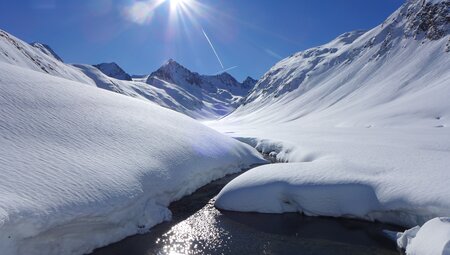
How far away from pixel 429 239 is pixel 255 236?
700cm

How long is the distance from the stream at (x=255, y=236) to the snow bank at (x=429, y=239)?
0.65 metres

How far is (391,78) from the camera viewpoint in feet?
348

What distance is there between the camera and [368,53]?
150 meters

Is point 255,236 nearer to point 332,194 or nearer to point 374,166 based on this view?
point 332,194

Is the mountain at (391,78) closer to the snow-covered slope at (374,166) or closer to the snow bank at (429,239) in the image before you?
the snow-covered slope at (374,166)

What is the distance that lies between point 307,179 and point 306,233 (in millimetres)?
3824

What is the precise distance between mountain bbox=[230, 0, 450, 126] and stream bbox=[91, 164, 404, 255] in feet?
146

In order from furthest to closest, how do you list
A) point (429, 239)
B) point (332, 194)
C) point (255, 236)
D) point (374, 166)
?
1. point (374, 166)
2. point (332, 194)
3. point (255, 236)
4. point (429, 239)

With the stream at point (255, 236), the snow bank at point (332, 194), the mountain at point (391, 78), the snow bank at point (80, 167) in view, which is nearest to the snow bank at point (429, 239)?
the stream at point (255, 236)

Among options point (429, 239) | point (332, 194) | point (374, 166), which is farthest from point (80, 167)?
point (374, 166)

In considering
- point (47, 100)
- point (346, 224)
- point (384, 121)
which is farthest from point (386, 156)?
point (384, 121)

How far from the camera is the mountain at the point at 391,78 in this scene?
2717 inches

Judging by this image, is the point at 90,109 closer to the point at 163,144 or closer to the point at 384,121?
the point at 163,144

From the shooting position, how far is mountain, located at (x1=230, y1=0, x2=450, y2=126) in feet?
226
